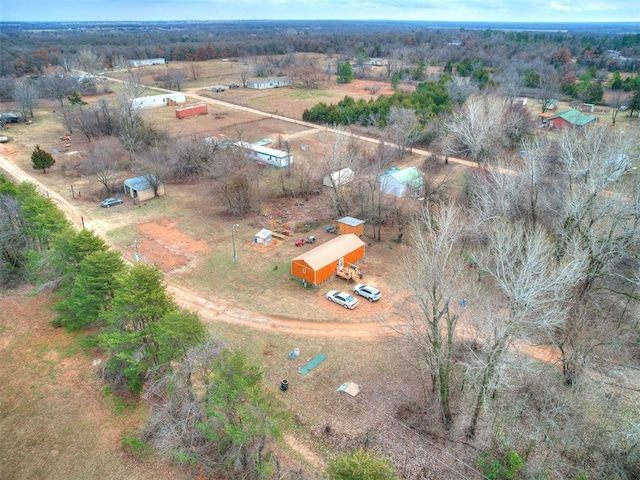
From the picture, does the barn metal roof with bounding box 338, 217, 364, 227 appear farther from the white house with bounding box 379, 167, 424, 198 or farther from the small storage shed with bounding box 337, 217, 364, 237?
the white house with bounding box 379, 167, 424, 198

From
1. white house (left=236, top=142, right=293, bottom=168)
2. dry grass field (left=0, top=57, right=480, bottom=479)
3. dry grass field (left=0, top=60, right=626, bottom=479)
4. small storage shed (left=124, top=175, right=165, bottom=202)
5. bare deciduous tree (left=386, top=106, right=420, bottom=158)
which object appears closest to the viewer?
dry grass field (left=0, top=60, right=626, bottom=479)

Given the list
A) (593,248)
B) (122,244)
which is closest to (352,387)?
(593,248)

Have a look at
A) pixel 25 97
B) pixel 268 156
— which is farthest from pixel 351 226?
pixel 25 97

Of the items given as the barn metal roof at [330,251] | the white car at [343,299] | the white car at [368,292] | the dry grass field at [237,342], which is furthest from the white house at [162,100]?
the white car at [368,292]


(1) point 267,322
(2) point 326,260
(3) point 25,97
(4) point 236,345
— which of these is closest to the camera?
(4) point 236,345

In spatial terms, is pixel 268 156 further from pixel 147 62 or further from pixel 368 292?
pixel 147 62

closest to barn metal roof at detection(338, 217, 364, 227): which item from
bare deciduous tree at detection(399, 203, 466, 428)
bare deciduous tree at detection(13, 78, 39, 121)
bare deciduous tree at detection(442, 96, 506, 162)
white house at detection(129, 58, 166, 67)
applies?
bare deciduous tree at detection(399, 203, 466, 428)

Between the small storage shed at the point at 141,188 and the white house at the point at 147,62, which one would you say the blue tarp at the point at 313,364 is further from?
the white house at the point at 147,62
